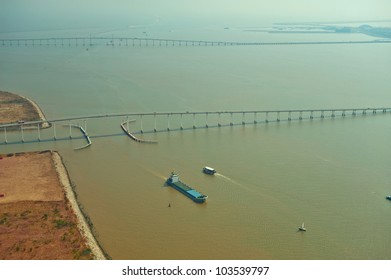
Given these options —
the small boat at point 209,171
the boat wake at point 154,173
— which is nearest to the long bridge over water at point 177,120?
the boat wake at point 154,173

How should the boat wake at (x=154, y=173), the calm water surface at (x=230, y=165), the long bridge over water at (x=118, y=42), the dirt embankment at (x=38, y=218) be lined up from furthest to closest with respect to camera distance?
the long bridge over water at (x=118, y=42) → the boat wake at (x=154, y=173) → the calm water surface at (x=230, y=165) → the dirt embankment at (x=38, y=218)

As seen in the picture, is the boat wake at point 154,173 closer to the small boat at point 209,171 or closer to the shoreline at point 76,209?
the small boat at point 209,171

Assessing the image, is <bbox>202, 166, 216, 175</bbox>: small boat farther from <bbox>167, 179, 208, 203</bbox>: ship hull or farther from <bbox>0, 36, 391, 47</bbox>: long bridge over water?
<bbox>0, 36, 391, 47</bbox>: long bridge over water

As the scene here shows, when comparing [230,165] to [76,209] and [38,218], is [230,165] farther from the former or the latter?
[38,218]

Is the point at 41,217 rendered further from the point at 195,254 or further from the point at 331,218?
the point at 331,218

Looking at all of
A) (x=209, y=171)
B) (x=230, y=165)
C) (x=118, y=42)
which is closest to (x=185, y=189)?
(x=209, y=171)

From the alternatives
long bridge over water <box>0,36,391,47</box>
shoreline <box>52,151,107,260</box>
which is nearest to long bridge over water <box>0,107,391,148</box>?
shoreline <box>52,151,107,260</box>

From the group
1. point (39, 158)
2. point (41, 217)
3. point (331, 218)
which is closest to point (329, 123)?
point (331, 218)
